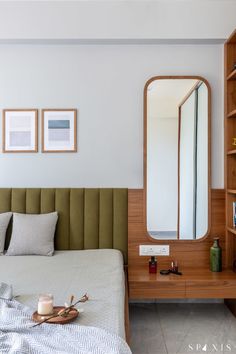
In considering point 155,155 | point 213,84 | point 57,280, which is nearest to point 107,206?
point 155,155

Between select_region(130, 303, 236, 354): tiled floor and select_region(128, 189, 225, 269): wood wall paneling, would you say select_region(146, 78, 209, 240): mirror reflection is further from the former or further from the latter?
select_region(130, 303, 236, 354): tiled floor

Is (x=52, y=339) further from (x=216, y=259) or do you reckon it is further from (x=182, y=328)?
(x=216, y=259)

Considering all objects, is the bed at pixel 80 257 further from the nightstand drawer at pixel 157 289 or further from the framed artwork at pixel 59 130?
the framed artwork at pixel 59 130

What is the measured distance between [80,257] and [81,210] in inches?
19.8

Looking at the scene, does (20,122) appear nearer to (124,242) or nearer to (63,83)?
(63,83)

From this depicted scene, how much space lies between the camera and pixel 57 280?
220cm

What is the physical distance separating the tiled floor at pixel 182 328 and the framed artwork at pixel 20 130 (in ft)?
5.88

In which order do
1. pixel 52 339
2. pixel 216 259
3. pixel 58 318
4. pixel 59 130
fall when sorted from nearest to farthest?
1. pixel 52 339
2. pixel 58 318
3. pixel 216 259
4. pixel 59 130

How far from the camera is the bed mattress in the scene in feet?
5.41

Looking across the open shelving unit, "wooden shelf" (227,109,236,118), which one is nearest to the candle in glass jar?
the open shelving unit

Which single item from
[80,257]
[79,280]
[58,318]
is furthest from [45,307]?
[80,257]

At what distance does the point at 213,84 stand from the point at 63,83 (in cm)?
140

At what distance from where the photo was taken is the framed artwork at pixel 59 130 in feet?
10.6

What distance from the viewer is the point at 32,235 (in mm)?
2896
